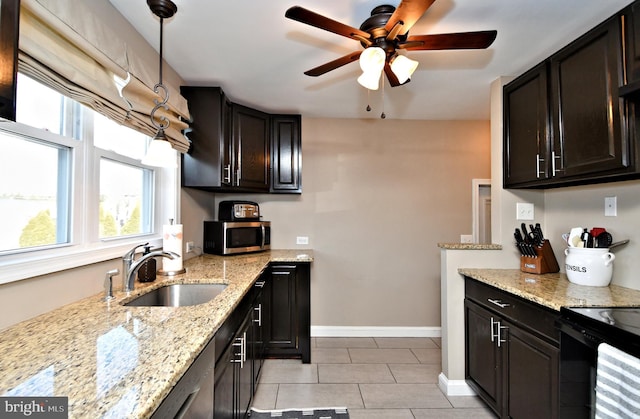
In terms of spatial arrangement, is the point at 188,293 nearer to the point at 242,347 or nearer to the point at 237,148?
the point at 242,347

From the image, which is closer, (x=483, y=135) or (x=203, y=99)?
(x=203, y=99)

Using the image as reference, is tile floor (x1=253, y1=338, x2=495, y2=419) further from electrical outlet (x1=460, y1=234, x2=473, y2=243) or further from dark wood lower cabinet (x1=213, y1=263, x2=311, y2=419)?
electrical outlet (x1=460, y1=234, x2=473, y2=243)

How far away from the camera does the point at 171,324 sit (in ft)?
3.69

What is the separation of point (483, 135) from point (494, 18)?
2044 mm

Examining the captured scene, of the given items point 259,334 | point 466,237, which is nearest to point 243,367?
point 259,334

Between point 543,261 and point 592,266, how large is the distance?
369 millimetres

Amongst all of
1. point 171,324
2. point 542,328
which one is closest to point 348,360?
point 542,328

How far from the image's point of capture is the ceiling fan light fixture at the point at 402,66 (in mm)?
1580

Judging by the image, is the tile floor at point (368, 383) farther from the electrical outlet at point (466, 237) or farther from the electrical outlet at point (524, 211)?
the electrical outlet at point (524, 211)

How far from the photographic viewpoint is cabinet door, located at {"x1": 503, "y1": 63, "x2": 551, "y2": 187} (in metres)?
1.95

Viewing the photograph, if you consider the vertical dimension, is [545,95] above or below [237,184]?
above

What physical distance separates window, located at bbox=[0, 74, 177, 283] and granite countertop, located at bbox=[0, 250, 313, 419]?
25cm

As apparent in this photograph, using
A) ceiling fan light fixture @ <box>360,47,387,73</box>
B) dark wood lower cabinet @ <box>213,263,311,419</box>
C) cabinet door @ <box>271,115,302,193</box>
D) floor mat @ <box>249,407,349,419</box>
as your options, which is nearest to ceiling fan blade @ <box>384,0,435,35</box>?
ceiling fan light fixture @ <box>360,47,387,73</box>

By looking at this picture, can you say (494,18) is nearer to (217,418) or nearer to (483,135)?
(483,135)
